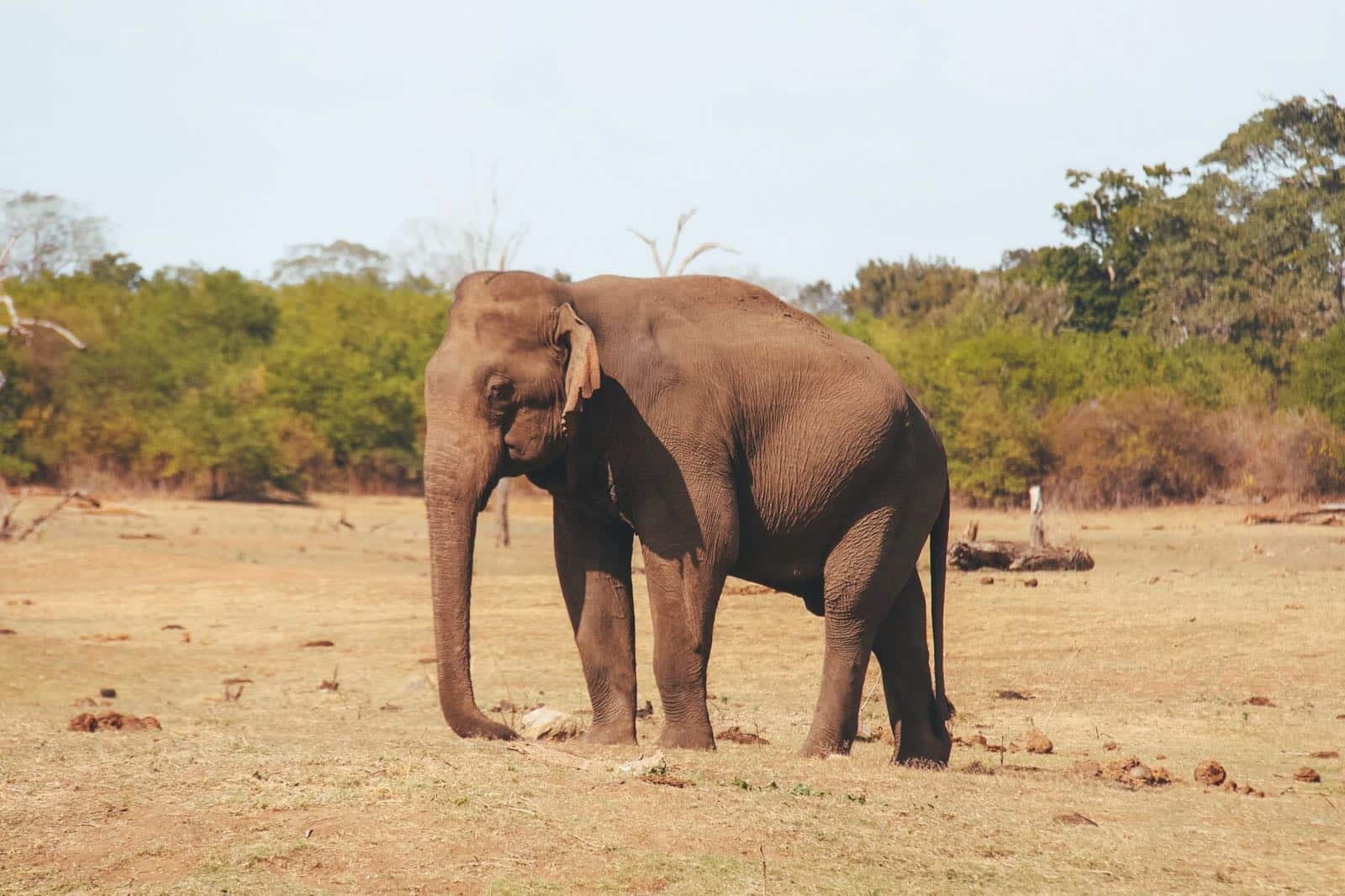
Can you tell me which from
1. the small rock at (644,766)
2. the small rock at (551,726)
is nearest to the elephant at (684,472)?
the small rock at (551,726)

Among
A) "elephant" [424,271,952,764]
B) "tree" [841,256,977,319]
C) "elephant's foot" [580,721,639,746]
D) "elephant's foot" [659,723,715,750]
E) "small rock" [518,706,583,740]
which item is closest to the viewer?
"elephant" [424,271,952,764]

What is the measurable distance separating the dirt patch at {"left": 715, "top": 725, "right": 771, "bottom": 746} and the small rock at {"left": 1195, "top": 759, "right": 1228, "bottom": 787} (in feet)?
7.75

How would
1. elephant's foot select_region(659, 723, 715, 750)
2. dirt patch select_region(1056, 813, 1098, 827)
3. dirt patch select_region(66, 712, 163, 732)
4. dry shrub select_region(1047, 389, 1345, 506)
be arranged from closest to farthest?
dirt patch select_region(1056, 813, 1098, 827)
elephant's foot select_region(659, 723, 715, 750)
dirt patch select_region(66, 712, 163, 732)
dry shrub select_region(1047, 389, 1345, 506)

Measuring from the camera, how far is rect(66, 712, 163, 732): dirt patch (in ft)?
29.8

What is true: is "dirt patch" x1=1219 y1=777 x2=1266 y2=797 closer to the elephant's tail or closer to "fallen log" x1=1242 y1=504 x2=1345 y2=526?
the elephant's tail

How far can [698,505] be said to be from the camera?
26.9ft

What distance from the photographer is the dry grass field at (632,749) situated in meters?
5.72

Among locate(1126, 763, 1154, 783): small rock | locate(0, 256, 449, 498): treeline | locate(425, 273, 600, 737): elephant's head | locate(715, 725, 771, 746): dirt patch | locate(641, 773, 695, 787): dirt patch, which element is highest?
locate(0, 256, 449, 498): treeline

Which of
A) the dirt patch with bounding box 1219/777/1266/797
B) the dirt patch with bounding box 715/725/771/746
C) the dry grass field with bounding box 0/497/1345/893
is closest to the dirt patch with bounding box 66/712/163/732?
the dry grass field with bounding box 0/497/1345/893

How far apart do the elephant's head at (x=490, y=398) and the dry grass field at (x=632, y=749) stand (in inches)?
41.0

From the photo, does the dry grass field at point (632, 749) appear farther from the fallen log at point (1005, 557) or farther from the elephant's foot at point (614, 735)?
the elephant's foot at point (614, 735)

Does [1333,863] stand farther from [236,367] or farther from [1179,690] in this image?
[236,367]

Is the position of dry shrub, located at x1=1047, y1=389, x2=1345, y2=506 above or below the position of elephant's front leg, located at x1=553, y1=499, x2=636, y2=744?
above

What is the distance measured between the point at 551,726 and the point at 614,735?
0.64 m
